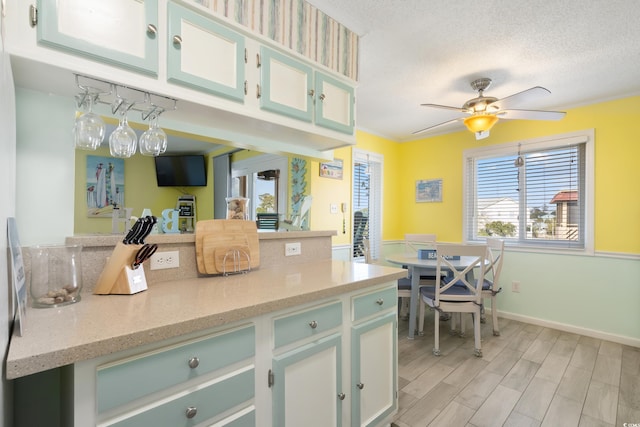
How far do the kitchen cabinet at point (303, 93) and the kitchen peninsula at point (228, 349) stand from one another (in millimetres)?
874

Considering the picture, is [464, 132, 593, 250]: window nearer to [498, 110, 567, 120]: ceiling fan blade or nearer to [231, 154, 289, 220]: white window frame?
[498, 110, 567, 120]: ceiling fan blade

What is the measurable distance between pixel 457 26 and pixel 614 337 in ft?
10.9

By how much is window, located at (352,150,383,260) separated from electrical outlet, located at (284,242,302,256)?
2.18 metres

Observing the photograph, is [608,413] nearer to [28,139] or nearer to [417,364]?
[417,364]

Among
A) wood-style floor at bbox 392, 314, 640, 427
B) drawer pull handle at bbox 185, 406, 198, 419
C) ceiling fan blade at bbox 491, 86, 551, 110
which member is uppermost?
ceiling fan blade at bbox 491, 86, 551, 110

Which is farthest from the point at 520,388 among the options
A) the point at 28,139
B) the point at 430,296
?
the point at 28,139

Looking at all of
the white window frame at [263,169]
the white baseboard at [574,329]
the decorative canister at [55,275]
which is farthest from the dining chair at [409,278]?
the decorative canister at [55,275]

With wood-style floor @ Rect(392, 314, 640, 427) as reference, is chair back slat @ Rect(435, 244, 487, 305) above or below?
above

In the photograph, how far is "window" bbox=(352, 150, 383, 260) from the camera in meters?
4.20

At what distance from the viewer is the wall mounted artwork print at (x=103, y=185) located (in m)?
2.13

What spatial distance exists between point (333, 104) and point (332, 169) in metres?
1.87

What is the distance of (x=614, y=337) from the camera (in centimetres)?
296

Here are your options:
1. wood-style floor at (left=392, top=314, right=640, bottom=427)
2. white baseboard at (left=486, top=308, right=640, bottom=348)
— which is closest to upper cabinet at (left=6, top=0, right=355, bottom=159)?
wood-style floor at (left=392, top=314, right=640, bottom=427)

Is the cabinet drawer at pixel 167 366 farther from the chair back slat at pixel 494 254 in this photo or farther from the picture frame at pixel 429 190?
the picture frame at pixel 429 190
